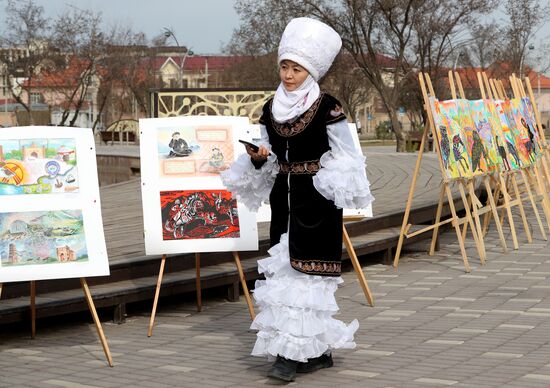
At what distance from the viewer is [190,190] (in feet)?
26.4

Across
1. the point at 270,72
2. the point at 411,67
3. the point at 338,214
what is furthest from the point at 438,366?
the point at 270,72

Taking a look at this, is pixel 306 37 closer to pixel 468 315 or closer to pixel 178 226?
pixel 178 226

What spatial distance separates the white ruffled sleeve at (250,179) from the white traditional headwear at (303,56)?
314mm

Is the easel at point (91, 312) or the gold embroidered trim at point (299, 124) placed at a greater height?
the gold embroidered trim at point (299, 124)

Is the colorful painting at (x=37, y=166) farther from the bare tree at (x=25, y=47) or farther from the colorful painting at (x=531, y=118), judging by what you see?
the bare tree at (x=25, y=47)

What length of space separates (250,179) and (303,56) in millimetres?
869

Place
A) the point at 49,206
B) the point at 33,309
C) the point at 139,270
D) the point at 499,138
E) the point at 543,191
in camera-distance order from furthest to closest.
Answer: the point at 543,191, the point at 499,138, the point at 139,270, the point at 33,309, the point at 49,206

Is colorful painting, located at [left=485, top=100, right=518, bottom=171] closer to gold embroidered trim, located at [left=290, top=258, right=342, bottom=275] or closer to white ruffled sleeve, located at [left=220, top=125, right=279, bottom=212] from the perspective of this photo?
white ruffled sleeve, located at [left=220, top=125, right=279, bottom=212]

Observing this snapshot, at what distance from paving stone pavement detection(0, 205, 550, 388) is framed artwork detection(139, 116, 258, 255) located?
0.63 meters

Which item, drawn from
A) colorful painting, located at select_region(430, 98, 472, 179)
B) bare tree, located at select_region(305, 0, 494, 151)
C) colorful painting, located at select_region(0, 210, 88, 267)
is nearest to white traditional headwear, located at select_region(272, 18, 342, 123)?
colorful painting, located at select_region(0, 210, 88, 267)

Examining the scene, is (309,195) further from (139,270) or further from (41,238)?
(139,270)

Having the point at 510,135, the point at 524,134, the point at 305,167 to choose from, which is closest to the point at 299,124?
the point at 305,167

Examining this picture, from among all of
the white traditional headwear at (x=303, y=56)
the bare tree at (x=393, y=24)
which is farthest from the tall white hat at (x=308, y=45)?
the bare tree at (x=393, y=24)

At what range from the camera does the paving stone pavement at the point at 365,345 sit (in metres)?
6.34
